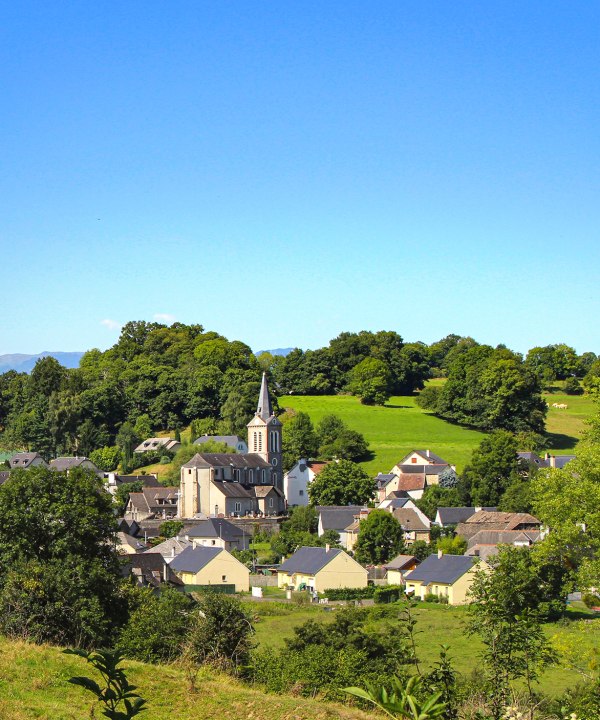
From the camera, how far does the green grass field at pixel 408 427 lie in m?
81.3

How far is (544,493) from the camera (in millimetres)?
22328

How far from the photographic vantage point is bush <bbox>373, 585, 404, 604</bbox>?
1781 inches

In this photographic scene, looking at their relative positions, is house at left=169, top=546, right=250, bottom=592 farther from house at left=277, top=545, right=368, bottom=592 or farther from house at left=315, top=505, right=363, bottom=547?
house at left=315, top=505, right=363, bottom=547

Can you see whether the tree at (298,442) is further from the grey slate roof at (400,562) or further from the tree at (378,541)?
the grey slate roof at (400,562)

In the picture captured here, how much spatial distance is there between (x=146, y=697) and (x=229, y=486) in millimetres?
58835

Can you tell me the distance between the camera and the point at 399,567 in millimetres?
49875

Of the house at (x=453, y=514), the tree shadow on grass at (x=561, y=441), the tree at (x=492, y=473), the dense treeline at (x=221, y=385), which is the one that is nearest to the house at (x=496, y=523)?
the house at (x=453, y=514)

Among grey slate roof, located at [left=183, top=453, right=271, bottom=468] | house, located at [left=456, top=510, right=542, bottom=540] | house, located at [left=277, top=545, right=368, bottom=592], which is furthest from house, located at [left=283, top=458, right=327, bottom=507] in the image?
house, located at [left=277, top=545, right=368, bottom=592]

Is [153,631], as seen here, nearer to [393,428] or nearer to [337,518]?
[337,518]

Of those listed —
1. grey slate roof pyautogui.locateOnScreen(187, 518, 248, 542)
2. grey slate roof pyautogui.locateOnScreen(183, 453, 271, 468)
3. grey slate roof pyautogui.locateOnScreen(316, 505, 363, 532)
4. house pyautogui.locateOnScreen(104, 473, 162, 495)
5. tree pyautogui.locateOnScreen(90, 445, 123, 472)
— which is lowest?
grey slate roof pyautogui.locateOnScreen(187, 518, 248, 542)

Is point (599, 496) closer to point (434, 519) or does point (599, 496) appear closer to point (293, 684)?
point (293, 684)

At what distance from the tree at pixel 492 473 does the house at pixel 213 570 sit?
72.1 feet

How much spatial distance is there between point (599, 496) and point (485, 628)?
24.1ft

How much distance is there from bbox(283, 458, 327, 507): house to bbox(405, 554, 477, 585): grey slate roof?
3046 cm
